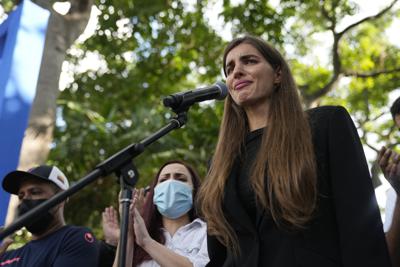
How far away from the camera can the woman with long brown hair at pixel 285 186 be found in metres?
2.25

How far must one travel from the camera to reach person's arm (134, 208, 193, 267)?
3.52 m

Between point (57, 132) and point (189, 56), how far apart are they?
304 cm

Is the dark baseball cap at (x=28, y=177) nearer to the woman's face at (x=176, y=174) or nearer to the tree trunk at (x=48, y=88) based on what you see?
the woman's face at (x=176, y=174)

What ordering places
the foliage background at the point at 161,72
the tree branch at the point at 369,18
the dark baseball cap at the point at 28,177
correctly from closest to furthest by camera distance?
the dark baseball cap at the point at 28,177
the foliage background at the point at 161,72
the tree branch at the point at 369,18

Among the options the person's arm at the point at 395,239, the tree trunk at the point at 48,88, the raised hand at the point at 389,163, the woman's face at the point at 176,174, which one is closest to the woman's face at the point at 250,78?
the raised hand at the point at 389,163

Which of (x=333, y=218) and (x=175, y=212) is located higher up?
(x=175, y=212)

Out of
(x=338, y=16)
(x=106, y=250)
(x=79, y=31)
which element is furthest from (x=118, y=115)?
(x=106, y=250)

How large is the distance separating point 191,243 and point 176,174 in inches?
23.7

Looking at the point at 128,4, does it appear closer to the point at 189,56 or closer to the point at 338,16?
the point at 189,56

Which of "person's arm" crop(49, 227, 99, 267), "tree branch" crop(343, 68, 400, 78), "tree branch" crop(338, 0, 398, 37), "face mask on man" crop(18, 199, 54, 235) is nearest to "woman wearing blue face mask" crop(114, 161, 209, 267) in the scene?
"person's arm" crop(49, 227, 99, 267)

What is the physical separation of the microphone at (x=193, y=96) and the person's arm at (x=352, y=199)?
614mm

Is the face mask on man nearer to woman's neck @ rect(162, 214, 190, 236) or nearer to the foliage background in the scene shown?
woman's neck @ rect(162, 214, 190, 236)

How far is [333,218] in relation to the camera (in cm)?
235

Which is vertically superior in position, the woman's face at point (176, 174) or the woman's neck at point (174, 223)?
the woman's face at point (176, 174)
